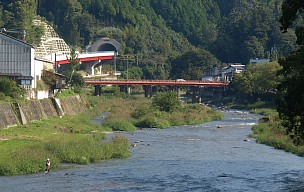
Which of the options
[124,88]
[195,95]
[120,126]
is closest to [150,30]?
[195,95]

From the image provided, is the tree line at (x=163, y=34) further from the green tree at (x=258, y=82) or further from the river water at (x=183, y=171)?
the river water at (x=183, y=171)

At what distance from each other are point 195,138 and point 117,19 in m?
101

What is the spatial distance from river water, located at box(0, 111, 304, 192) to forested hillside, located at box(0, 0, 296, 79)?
70.5 m

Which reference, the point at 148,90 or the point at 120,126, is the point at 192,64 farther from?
the point at 120,126

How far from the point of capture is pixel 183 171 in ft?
120

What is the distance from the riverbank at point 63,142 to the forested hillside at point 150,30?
177ft

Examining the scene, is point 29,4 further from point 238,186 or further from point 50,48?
point 238,186

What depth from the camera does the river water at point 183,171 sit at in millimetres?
31797

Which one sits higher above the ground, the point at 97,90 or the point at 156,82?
the point at 156,82

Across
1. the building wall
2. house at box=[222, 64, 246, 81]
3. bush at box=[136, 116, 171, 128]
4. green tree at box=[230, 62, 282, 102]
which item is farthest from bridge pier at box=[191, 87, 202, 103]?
the building wall

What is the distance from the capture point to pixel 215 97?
11181 cm

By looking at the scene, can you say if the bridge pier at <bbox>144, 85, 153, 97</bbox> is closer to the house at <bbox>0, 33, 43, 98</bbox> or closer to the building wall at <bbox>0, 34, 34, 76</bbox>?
the house at <bbox>0, 33, 43, 98</bbox>

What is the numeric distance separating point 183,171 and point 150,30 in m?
116

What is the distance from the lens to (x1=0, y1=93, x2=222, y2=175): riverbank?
3528cm
